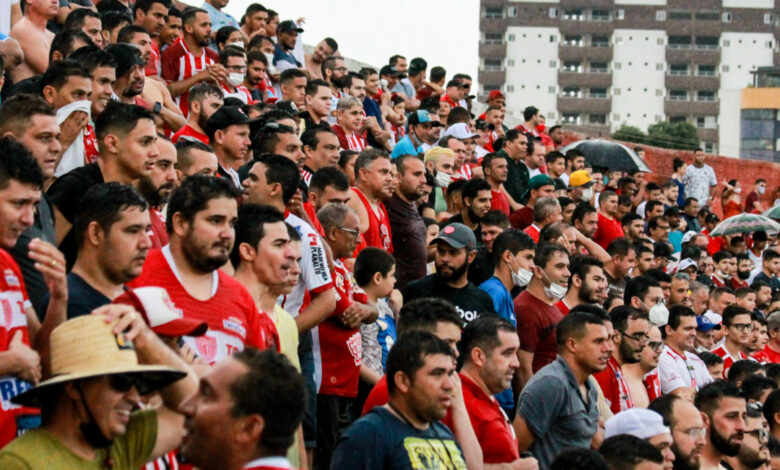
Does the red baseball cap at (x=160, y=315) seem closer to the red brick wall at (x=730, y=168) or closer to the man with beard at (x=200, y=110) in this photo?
the man with beard at (x=200, y=110)

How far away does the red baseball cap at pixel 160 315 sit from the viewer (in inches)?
171

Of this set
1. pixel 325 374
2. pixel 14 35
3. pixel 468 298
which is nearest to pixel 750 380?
pixel 468 298

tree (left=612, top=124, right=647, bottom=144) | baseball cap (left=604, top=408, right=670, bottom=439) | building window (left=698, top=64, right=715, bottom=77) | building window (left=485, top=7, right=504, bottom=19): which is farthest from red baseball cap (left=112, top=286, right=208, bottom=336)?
building window (left=698, top=64, right=715, bottom=77)

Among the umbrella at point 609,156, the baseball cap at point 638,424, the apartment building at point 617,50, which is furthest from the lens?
the apartment building at point 617,50

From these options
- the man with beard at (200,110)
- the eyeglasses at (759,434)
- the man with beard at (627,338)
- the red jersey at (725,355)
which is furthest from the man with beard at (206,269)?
the red jersey at (725,355)

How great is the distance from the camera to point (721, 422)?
833cm

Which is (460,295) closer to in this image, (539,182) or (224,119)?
(224,119)

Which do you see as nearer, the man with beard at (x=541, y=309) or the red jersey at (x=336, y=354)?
the red jersey at (x=336, y=354)

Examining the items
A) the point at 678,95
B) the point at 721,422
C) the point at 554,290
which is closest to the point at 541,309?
the point at 554,290

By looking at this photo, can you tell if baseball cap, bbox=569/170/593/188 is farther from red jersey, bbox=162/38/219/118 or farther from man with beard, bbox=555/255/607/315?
man with beard, bbox=555/255/607/315

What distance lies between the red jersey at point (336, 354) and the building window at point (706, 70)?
87.3 meters

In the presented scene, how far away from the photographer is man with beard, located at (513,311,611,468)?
22.9 ft

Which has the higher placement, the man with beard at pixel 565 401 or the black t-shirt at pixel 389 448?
the black t-shirt at pixel 389 448

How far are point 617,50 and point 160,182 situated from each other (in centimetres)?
8772
